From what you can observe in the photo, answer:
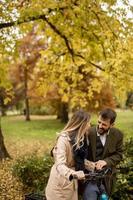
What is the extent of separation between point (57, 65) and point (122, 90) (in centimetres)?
350

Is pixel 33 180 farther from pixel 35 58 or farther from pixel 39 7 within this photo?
pixel 35 58

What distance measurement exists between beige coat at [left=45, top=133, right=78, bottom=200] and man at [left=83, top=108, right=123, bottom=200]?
48cm

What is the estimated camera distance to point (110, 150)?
671 centimetres

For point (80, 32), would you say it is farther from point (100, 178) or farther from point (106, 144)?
point (100, 178)

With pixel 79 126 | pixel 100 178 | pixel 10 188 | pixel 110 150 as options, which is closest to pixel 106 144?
pixel 110 150

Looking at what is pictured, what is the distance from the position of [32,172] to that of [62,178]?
134 inches

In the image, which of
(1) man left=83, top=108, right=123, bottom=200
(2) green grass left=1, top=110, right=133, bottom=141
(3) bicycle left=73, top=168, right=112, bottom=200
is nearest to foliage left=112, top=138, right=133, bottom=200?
(1) man left=83, top=108, right=123, bottom=200

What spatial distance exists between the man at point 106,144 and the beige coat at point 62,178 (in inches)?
18.9

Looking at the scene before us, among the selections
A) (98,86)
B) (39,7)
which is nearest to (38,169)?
(39,7)

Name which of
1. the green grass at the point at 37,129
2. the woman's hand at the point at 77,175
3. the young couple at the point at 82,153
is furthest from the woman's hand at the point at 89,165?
the green grass at the point at 37,129

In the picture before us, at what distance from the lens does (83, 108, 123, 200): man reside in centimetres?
648

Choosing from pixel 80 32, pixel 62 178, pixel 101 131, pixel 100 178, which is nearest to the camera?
pixel 62 178

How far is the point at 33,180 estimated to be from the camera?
9.32 metres

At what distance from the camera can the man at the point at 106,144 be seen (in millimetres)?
6477
